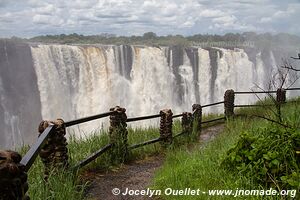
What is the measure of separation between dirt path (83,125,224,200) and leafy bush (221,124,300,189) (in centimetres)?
124

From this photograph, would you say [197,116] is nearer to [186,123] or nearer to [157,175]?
[186,123]

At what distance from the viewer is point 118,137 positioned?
23.8 feet

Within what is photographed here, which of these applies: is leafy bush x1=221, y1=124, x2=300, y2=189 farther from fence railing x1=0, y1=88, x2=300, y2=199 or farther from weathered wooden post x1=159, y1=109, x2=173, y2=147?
weathered wooden post x1=159, y1=109, x2=173, y2=147

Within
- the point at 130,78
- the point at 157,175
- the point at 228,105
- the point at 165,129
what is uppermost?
the point at 157,175

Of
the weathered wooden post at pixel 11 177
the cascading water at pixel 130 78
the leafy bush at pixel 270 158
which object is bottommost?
the cascading water at pixel 130 78

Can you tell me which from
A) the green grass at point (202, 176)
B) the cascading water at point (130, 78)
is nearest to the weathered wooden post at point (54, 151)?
the green grass at point (202, 176)

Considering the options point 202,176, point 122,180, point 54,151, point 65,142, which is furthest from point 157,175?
point 54,151

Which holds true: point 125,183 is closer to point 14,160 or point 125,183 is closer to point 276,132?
point 276,132

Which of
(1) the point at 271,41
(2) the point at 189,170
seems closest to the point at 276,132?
(2) the point at 189,170

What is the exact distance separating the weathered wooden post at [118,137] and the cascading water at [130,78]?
1298 cm

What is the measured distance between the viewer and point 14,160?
120 inches

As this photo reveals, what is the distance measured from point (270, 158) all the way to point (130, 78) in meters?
23.8

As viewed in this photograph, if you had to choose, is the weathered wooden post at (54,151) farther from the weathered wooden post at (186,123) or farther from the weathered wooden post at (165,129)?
the weathered wooden post at (186,123)

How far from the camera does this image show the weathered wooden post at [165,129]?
9.38 metres
